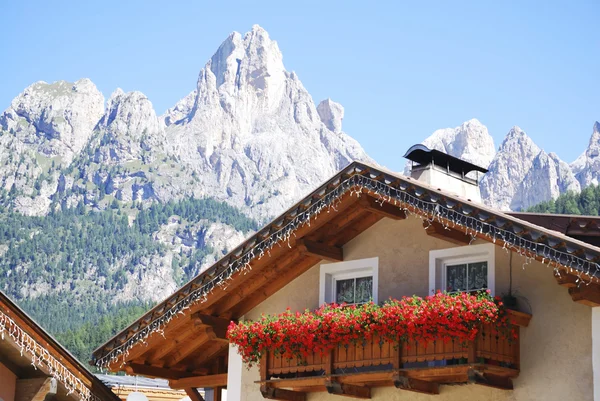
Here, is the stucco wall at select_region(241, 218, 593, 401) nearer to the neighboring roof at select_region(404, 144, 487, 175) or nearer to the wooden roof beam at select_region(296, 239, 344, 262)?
the wooden roof beam at select_region(296, 239, 344, 262)

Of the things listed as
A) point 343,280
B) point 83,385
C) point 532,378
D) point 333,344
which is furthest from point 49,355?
point 532,378

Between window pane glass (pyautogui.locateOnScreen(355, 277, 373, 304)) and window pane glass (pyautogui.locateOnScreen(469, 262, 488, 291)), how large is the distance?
179cm

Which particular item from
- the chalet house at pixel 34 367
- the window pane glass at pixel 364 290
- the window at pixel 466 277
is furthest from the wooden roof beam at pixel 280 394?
the window at pixel 466 277

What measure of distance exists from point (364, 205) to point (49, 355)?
5.09 meters

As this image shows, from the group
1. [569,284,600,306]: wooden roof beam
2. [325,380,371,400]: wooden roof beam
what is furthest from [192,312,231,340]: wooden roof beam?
[569,284,600,306]: wooden roof beam

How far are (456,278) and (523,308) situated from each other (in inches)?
53.0

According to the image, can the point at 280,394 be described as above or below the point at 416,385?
below

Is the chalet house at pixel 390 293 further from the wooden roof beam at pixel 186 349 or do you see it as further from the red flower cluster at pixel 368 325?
the red flower cluster at pixel 368 325

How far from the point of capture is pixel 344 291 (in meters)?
15.9

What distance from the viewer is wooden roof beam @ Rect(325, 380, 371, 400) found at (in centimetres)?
1427

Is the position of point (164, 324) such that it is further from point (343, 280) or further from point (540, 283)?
point (540, 283)

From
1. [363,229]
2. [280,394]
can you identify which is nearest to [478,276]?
[363,229]

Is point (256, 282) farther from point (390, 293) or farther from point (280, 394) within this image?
point (390, 293)

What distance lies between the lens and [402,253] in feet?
49.9
